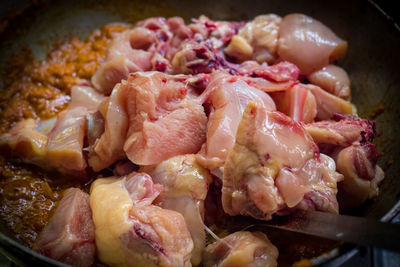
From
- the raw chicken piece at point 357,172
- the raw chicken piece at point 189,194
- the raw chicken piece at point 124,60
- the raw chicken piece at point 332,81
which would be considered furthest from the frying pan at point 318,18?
the raw chicken piece at point 124,60

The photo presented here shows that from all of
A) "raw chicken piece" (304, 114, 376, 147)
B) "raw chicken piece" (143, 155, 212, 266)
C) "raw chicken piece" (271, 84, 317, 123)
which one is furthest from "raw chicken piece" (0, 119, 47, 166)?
"raw chicken piece" (304, 114, 376, 147)

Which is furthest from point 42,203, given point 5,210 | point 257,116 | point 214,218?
point 257,116

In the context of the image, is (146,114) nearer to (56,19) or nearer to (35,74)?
(35,74)

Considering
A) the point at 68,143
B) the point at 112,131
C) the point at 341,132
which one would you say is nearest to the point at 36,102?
the point at 68,143

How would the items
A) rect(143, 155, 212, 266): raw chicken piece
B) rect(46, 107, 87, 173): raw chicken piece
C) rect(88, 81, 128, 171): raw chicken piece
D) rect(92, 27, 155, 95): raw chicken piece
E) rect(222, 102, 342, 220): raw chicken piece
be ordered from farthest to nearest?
rect(92, 27, 155, 95): raw chicken piece, rect(46, 107, 87, 173): raw chicken piece, rect(88, 81, 128, 171): raw chicken piece, rect(143, 155, 212, 266): raw chicken piece, rect(222, 102, 342, 220): raw chicken piece

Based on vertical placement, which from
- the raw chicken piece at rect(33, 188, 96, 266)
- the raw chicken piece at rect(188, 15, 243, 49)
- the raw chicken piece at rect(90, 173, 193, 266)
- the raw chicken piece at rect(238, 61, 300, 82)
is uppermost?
the raw chicken piece at rect(188, 15, 243, 49)

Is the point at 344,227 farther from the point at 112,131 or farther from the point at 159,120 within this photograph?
the point at 112,131

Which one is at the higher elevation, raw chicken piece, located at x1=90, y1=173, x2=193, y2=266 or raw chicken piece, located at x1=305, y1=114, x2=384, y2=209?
raw chicken piece, located at x1=305, y1=114, x2=384, y2=209

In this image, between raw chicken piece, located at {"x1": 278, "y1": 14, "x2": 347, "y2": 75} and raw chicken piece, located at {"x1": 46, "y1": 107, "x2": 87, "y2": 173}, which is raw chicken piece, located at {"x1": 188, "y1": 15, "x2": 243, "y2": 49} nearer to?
raw chicken piece, located at {"x1": 278, "y1": 14, "x2": 347, "y2": 75}
